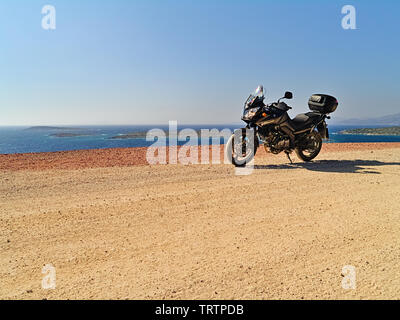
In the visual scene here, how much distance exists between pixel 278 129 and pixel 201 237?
23.5 ft

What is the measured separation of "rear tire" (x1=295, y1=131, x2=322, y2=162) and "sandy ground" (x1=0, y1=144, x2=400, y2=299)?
10.6ft

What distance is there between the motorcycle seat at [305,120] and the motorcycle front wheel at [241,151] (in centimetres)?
196

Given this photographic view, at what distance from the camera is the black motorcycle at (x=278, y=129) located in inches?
397

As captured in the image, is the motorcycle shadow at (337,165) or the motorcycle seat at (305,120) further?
the motorcycle seat at (305,120)

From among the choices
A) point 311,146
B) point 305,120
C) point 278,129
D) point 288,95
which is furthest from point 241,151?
point 311,146

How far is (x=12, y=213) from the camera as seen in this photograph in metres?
5.36

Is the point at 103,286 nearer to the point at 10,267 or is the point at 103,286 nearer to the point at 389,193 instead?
the point at 10,267

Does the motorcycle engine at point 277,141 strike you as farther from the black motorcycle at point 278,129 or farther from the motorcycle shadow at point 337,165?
the motorcycle shadow at point 337,165

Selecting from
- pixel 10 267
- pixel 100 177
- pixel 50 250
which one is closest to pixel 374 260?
pixel 50 250

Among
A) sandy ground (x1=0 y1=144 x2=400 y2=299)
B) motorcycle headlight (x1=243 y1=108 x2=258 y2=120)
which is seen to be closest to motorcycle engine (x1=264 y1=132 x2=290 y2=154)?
motorcycle headlight (x1=243 y1=108 x2=258 y2=120)

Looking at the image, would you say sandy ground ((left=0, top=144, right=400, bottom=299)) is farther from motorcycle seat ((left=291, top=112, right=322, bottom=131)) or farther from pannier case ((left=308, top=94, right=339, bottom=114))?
pannier case ((left=308, top=94, right=339, bottom=114))

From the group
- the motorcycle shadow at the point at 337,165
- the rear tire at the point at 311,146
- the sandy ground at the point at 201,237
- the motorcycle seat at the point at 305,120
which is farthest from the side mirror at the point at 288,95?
the sandy ground at the point at 201,237

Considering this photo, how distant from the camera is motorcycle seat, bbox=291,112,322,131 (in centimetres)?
1082
